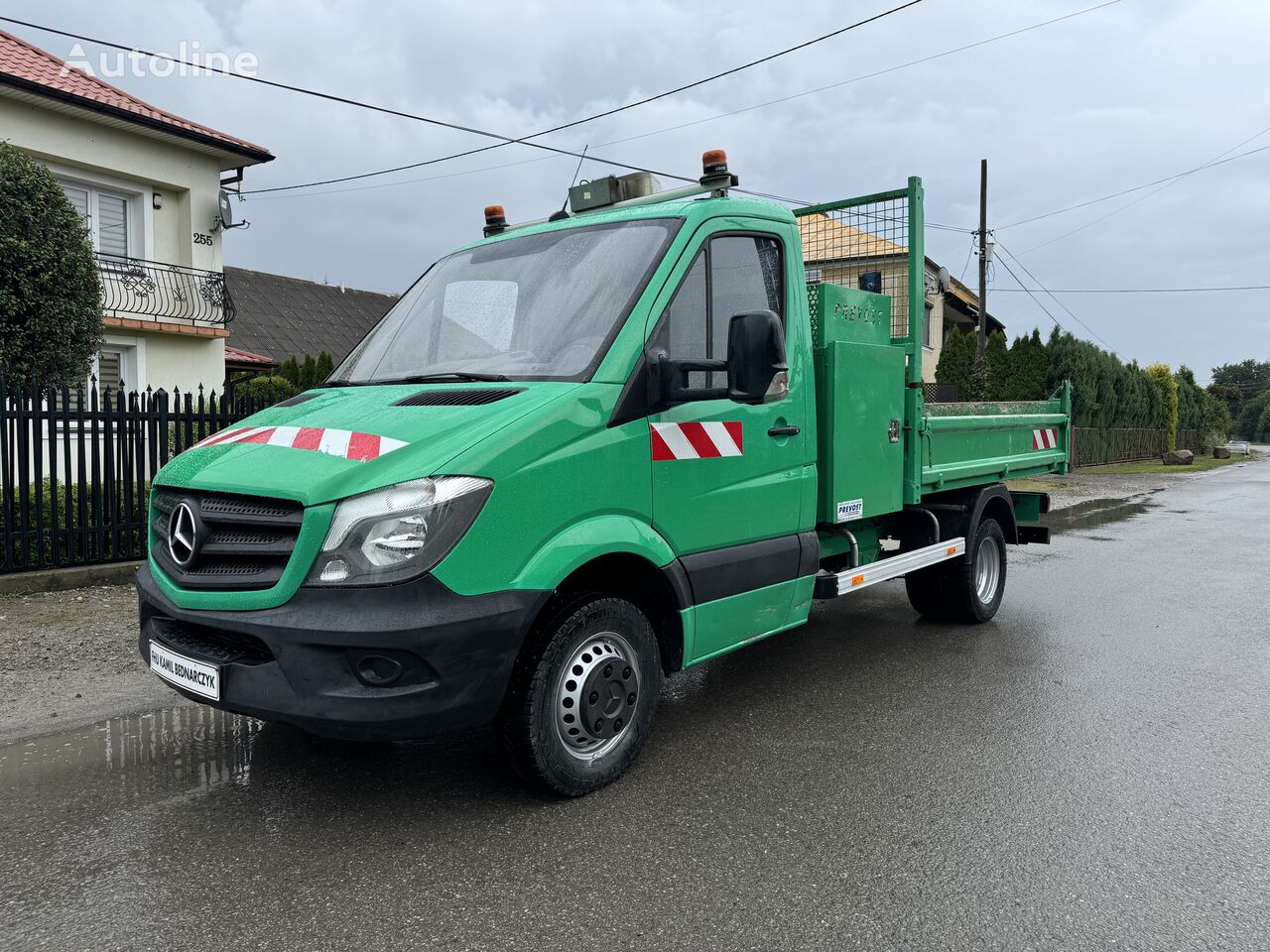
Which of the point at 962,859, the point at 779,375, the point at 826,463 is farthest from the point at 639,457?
the point at 962,859

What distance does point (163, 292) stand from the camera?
1592cm

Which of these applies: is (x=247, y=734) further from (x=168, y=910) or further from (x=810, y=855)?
(x=810, y=855)

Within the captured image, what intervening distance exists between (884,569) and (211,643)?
12.1 feet

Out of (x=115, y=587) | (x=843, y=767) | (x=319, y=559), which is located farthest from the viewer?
(x=115, y=587)

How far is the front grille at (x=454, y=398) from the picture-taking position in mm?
3477

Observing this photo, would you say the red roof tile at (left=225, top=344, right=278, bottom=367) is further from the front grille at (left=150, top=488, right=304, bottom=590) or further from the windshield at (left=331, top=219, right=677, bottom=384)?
the front grille at (left=150, top=488, right=304, bottom=590)

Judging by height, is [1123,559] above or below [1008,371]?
below

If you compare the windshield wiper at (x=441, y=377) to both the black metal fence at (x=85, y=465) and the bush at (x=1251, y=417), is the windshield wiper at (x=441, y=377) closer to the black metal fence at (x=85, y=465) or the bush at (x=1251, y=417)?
the black metal fence at (x=85, y=465)

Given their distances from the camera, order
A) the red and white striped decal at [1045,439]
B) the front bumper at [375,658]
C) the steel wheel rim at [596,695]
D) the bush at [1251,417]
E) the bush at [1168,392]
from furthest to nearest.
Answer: the bush at [1251,417]
the bush at [1168,392]
the red and white striped decal at [1045,439]
the steel wheel rim at [596,695]
the front bumper at [375,658]

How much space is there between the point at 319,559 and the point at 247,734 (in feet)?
5.91

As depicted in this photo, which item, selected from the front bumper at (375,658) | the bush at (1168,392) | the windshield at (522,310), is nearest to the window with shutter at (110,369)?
the windshield at (522,310)

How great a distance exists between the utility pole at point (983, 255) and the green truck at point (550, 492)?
23.3 metres

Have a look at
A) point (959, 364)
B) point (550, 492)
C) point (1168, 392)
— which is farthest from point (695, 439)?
point (1168, 392)

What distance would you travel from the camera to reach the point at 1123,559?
10.2m
